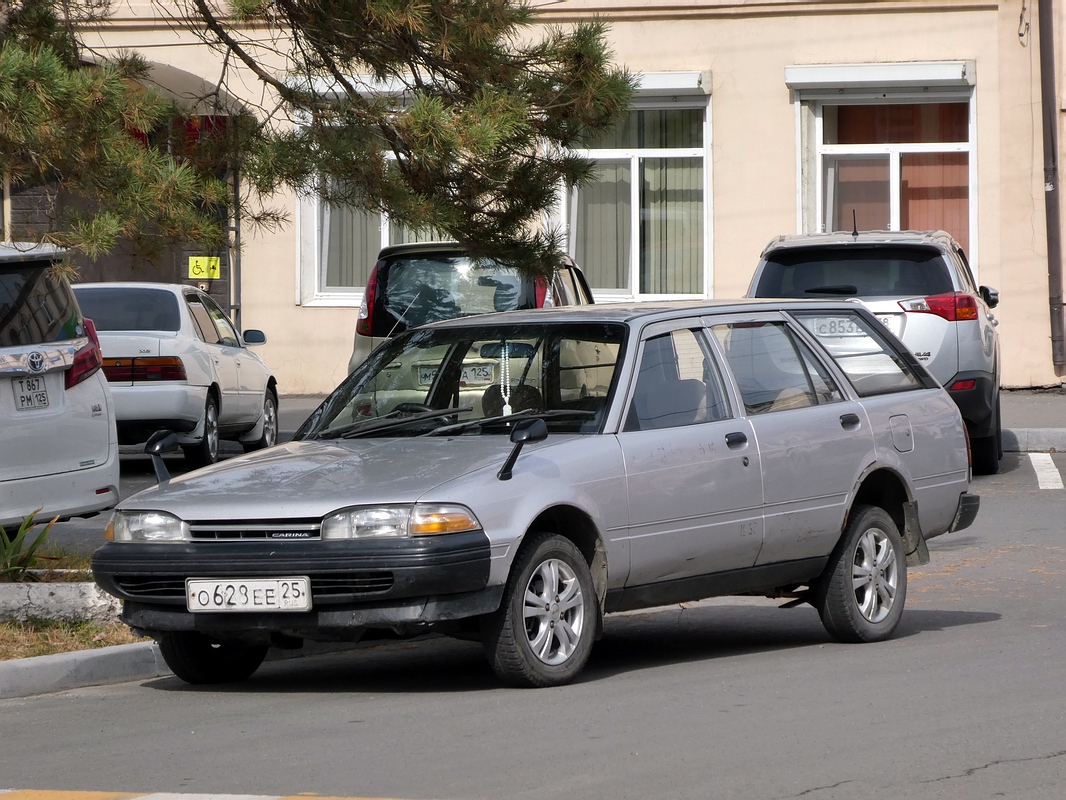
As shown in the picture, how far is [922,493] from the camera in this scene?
8211mm

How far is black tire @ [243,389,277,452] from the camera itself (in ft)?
55.6

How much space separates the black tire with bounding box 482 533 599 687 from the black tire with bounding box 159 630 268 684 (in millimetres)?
1283

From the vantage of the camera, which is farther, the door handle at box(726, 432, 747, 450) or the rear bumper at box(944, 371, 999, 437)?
the rear bumper at box(944, 371, 999, 437)

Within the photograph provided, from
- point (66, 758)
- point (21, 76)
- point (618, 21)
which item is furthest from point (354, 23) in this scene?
point (618, 21)

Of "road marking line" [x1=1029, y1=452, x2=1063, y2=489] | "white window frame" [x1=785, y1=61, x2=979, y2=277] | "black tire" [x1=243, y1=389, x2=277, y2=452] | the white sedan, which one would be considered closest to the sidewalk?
the white sedan

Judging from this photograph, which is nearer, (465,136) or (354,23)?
(465,136)

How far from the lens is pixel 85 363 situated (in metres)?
8.92

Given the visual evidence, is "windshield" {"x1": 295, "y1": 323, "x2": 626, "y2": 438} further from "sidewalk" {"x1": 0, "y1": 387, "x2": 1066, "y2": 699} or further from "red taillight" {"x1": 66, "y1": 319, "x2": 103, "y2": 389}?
"red taillight" {"x1": 66, "y1": 319, "x2": 103, "y2": 389}

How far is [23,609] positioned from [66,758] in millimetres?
2270

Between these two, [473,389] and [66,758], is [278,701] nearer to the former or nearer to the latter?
[66,758]

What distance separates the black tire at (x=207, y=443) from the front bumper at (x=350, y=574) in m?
8.27

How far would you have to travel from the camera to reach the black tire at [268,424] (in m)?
17.0

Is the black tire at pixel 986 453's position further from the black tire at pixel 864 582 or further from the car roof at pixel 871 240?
the black tire at pixel 864 582

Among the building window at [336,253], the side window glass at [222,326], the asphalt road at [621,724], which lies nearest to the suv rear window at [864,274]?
the side window glass at [222,326]
